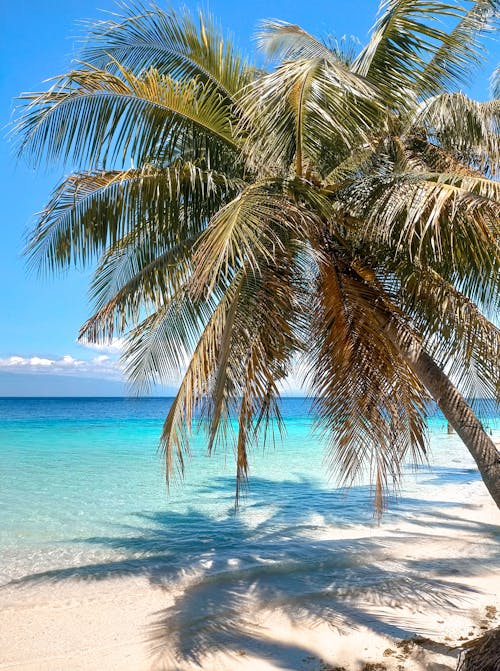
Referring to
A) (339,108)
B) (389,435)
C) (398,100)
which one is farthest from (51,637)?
(398,100)

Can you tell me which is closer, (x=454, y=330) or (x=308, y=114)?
(x=308, y=114)

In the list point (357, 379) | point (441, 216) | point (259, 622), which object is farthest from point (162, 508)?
point (441, 216)

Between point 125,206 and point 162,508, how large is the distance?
8485 mm

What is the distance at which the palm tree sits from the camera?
→ 418cm

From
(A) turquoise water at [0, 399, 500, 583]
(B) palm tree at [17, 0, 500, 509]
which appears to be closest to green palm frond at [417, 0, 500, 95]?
(B) palm tree at [17, 0, 500, 509]

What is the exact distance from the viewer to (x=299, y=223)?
4.21 metres

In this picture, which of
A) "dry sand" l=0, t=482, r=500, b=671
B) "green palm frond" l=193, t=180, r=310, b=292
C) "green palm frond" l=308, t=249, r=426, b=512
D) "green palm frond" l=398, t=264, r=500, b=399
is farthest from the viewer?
"dry sand" l=0, t=482, r=500, b=671

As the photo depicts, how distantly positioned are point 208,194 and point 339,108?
1195 millimetres

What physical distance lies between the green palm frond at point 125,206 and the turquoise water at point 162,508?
1677 millimetres

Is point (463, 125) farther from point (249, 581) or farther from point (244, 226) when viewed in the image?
point (249, 581)

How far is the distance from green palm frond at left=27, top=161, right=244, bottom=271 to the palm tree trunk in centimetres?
188

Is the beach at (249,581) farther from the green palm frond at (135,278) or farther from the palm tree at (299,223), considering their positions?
A: the green palm frond at (135,278)

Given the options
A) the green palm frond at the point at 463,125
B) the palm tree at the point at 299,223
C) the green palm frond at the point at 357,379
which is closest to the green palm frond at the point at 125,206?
the palm tree at the point at 299,223

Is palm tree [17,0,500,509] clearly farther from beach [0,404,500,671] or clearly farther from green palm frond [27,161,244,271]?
beach [0,404,500,671]
